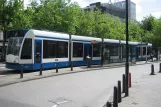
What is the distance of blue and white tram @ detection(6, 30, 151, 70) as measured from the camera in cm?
1998

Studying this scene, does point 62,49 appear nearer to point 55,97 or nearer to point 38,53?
point 38,53

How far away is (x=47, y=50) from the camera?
21.9 m

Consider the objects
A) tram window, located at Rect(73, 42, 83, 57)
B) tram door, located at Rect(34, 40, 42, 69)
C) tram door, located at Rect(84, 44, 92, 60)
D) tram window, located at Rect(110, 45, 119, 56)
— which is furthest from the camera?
tram window, located at Rect(110, 45, 119, 56)

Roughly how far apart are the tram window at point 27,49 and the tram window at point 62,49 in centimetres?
379

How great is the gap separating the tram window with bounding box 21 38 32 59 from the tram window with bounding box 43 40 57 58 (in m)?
1.63

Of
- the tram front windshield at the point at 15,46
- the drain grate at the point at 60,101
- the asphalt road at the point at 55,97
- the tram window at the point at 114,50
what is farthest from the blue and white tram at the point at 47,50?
the drain grate at the point at 60,101

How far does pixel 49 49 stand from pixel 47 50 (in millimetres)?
347

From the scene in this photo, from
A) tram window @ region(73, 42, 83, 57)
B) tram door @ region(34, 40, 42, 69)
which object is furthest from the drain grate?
tram window @ region(73, 42, 83, 57)

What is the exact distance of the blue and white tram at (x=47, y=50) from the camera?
65.6 ft

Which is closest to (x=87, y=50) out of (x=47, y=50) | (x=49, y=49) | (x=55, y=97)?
(x=49, y=49)

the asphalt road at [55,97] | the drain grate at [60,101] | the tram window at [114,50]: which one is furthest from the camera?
the tram window at [114,50]

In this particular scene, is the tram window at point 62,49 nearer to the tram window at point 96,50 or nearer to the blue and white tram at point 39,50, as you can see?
the blue and white tram at point 39,50

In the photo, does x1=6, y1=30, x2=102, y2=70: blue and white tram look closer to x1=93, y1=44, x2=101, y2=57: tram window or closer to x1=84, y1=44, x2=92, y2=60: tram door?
x1=84, y1=44, x2=92, y2=60: tram door

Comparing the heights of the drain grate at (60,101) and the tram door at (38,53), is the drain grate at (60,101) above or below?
below
